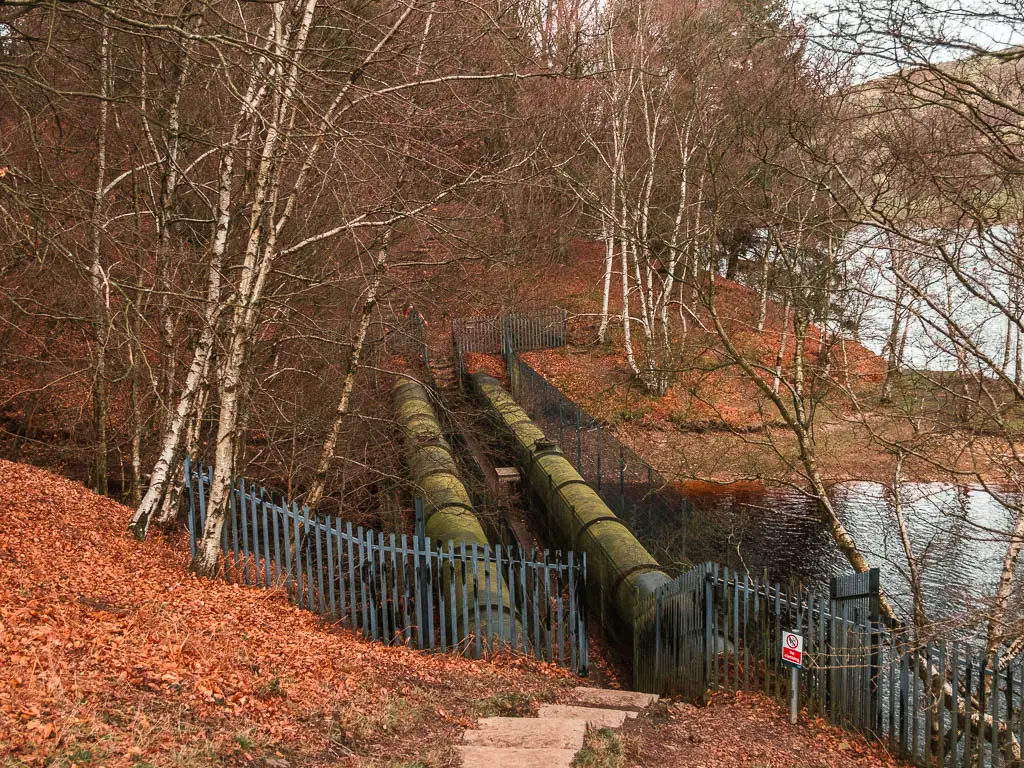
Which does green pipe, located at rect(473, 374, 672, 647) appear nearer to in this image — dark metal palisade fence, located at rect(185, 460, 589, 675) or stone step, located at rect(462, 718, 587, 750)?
Result: dark metal palisade fence, located at rect(185, 460, 589, 675)

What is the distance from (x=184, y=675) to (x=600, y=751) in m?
2.96

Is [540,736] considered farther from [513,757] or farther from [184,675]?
[184,675]

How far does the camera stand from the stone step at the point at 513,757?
496 centimetres

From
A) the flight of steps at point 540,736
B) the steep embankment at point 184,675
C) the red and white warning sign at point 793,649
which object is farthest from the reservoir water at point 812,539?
the steep embankment at point 184,675

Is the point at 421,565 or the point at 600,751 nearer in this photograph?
the point at 600,751

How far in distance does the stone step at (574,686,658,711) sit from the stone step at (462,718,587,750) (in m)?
1.35

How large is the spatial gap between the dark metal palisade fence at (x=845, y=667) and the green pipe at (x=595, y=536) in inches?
41.9

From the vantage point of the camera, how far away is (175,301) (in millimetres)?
Answer: 11039

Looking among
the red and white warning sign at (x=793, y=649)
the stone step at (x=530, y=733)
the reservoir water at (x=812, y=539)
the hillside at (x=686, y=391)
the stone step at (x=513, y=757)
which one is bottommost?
the reservoir water at (x=812, y=539)

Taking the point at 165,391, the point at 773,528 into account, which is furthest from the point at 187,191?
the point at 773,528

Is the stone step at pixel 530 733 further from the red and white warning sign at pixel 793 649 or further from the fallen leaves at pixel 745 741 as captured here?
the red and white warning sign at pixel 793 649

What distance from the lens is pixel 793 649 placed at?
668 centimetres

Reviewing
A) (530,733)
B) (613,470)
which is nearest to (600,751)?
(530,733)

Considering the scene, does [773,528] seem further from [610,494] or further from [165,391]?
[165,391]
